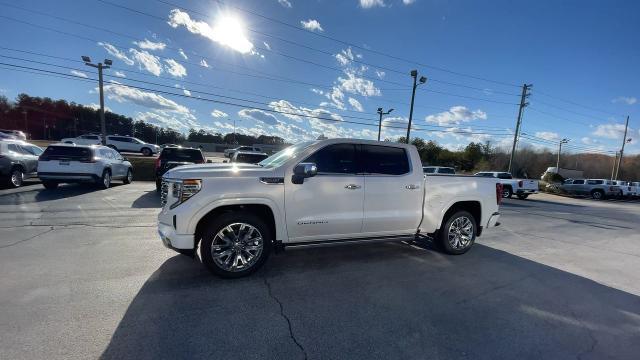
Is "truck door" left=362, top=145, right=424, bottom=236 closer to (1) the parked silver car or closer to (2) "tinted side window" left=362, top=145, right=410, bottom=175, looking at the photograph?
(2) "tinted side window" left=362, top=145, right=410, bottom=175

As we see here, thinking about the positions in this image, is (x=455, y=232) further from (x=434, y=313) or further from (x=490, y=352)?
(x=490, y=352)

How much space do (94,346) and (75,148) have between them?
11.0m

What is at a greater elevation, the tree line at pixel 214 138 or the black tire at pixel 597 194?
the tree line at pixel 214 138

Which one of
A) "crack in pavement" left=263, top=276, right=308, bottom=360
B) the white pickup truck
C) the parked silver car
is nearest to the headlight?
the white pickup truck

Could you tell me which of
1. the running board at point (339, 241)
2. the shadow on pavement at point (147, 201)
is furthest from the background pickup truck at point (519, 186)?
the shadow on pavement at point (147, 201)

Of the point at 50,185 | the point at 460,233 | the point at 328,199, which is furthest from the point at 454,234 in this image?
the point at 50,185

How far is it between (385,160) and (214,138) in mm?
108842

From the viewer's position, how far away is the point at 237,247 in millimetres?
3969

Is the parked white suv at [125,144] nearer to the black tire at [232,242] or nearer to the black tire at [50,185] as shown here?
the black tire at [50,185]

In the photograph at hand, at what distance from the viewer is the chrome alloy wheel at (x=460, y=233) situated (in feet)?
17.9

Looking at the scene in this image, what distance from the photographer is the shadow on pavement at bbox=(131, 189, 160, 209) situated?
903 centimetres

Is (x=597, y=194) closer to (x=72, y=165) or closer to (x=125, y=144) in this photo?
(x=72, y=165)

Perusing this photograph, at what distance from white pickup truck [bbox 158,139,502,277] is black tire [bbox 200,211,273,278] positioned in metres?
0.01

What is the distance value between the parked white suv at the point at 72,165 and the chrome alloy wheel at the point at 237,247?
9.91 metres
